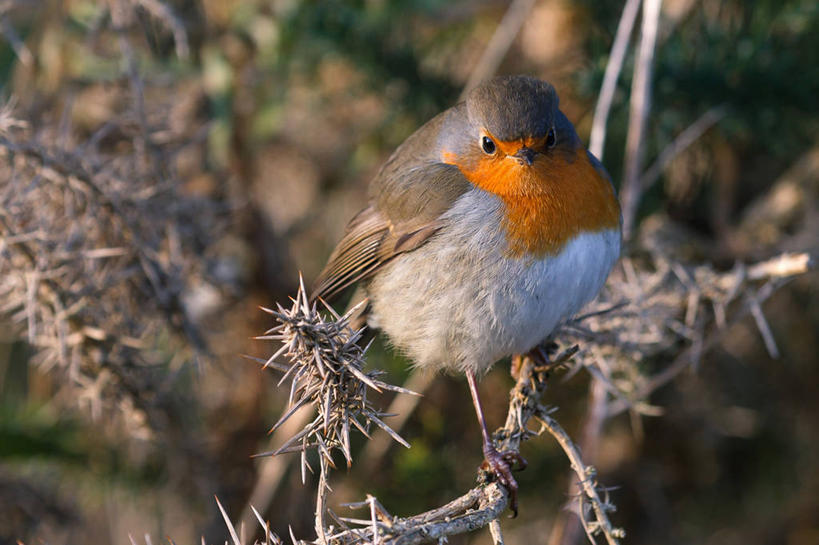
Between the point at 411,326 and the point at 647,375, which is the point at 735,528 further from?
the point at 411,326

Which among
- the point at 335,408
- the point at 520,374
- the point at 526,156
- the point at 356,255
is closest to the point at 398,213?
the point at 356,255

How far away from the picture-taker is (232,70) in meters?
3.47

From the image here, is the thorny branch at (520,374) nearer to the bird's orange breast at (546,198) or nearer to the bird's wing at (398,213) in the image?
the bird's orange breast at (546,198)

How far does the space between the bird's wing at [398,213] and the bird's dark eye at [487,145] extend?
4.5 inches

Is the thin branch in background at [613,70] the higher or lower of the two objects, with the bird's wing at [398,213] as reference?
higher

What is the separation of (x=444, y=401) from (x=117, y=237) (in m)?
1.56

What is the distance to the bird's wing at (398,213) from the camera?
8.05 ft

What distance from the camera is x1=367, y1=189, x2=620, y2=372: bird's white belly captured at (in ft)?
7.36

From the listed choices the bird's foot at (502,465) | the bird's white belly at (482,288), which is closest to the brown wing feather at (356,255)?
the bird's white belly at (482,288)

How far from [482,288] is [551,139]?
50 cm

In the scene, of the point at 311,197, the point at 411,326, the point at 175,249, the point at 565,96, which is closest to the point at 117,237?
the point at 175,249

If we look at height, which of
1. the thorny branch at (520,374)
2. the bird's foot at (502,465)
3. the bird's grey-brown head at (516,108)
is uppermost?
the bird's grey-brown head at (516,108)

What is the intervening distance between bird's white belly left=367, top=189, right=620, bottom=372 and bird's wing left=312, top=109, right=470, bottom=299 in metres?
0.06

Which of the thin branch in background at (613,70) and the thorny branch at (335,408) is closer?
the thorny branch at (335,408)
